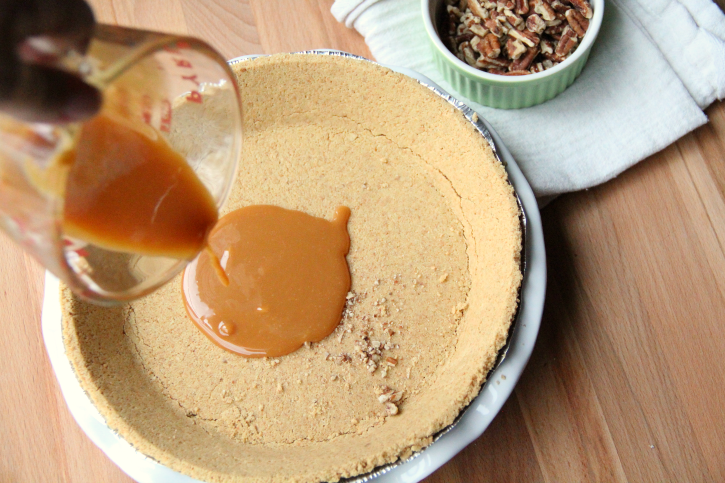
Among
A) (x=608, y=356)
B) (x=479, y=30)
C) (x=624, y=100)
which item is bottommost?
(x=608, y=356)

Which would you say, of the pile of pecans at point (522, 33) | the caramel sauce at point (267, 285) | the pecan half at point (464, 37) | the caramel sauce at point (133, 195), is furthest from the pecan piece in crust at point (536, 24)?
the caramel sauce at point (133, 195)

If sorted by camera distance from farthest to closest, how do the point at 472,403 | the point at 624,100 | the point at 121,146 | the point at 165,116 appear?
the point at 624,100
the point at 472,403
the point at 165,116
the point at 121,146

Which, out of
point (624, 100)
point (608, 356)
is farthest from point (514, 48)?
point (608, 356)

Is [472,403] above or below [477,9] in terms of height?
below

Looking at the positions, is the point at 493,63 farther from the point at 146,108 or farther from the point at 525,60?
the point at 146,108

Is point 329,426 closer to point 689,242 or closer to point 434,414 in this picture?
point 434,414

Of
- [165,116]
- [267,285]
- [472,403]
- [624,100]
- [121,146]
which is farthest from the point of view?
[624,100]

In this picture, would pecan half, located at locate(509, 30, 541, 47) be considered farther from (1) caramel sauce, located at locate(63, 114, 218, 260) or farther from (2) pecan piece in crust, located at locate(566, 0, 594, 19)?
(1) caramel sauce, located at locate(63, 114, 218, 260)

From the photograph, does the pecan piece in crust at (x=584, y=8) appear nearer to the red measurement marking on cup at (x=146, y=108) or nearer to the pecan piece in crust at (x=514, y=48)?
the pecan piece in crust at (x=514, y=48)
